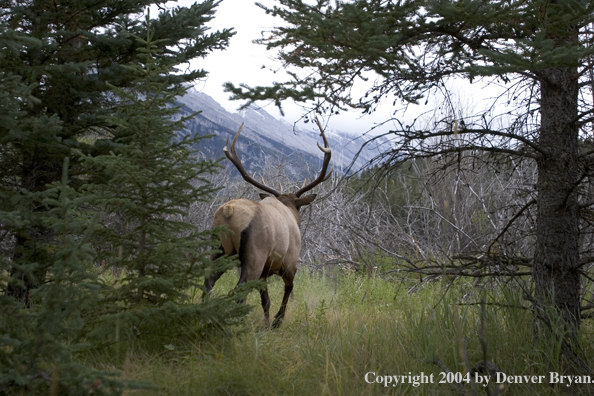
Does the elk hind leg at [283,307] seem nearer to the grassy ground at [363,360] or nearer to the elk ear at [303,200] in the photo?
the elk ear at [303,200]

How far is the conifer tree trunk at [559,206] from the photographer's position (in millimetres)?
3756

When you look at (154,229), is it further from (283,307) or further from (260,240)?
(283,307)

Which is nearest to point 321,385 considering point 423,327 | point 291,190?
point 423,327

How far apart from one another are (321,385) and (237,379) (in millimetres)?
530

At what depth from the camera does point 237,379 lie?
10.3ft

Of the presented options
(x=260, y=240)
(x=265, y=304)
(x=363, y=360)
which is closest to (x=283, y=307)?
(x=265, y=304)

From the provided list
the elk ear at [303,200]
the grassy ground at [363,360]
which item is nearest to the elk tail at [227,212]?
the grassy ground at [363,360]

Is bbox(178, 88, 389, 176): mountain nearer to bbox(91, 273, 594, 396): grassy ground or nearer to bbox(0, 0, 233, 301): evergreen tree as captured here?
bbox(0, 0, 233, 301): evergreen tree

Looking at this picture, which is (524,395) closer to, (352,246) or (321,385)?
(321,385)
